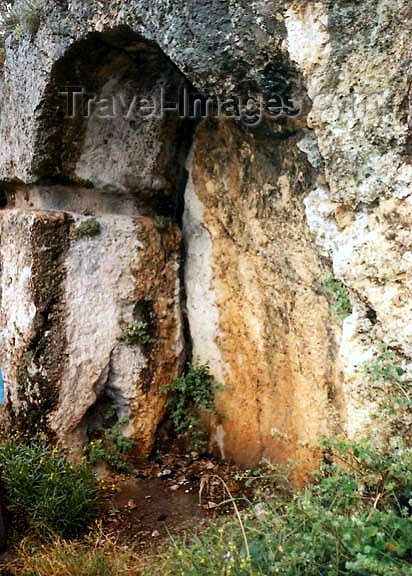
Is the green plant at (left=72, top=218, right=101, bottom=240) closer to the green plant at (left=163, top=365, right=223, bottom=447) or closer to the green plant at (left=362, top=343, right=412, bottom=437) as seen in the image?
the green plant at (left=163, top=365, right=223, bottom=447)

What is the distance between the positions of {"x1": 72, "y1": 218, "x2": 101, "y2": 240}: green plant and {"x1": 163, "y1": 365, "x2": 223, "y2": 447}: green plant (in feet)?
3.59

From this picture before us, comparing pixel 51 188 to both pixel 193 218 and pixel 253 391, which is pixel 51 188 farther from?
pixel 253 391

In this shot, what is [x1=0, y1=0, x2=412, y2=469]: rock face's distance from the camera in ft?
8.85

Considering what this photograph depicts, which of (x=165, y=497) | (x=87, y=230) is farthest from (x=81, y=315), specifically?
(x=165, y=497)

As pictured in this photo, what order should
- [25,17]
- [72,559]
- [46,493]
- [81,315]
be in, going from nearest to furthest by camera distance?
[72,559]
[46,493]
[25,17]
[81,315]

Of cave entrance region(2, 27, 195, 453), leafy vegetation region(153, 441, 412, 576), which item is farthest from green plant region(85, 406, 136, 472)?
leafy vegetation region(153, 441, 412, 576)

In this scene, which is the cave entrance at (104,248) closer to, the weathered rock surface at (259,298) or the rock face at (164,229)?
the rock face at (164,229)

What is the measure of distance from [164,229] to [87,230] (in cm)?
53

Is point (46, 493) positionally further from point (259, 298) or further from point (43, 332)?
point (259, 298)

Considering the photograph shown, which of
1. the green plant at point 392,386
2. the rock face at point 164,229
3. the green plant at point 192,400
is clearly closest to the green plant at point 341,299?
the rock face at point 164,229

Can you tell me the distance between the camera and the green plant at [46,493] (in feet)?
10.0

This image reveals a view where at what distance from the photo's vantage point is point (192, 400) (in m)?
4.03

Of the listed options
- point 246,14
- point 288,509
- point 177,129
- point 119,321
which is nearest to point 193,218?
point 177,129

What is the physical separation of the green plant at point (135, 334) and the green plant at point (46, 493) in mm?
834
